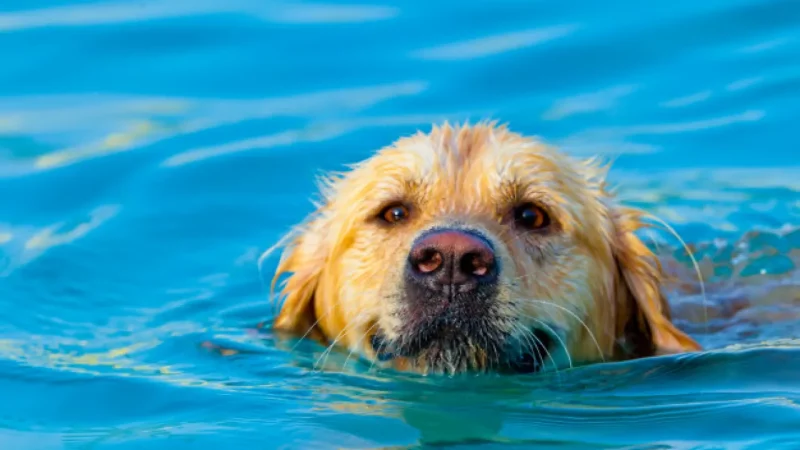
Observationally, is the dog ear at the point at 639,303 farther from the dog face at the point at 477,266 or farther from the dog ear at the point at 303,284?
the dog ear at the point at 303,284

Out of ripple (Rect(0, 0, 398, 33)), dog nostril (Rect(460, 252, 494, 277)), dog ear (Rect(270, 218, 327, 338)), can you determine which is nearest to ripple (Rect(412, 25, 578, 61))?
ripple (Rect(0, 0, 398, 33))

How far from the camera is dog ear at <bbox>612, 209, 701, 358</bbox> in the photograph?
6230 millimetres

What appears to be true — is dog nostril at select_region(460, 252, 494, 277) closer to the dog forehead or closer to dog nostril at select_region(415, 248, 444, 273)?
dog nostril at select_region(415, 248, 444, 273)

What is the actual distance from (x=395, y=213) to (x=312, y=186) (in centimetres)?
333

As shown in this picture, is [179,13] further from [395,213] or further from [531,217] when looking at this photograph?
[531,217]

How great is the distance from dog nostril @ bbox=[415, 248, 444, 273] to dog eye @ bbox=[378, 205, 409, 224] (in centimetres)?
74

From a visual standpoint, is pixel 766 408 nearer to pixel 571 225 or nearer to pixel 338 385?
pixel 571 225

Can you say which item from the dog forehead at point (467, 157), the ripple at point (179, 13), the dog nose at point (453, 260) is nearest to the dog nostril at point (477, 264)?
the dog nose at point (453, 260)

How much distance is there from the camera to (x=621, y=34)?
11.3m

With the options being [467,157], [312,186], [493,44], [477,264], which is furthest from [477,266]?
[493,44]

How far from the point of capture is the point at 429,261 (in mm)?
5383

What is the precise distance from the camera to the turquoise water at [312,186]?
5.61 meters

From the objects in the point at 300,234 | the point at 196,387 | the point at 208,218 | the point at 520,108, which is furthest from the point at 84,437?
the point at 520,108

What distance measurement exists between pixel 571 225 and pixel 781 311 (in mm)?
1547
